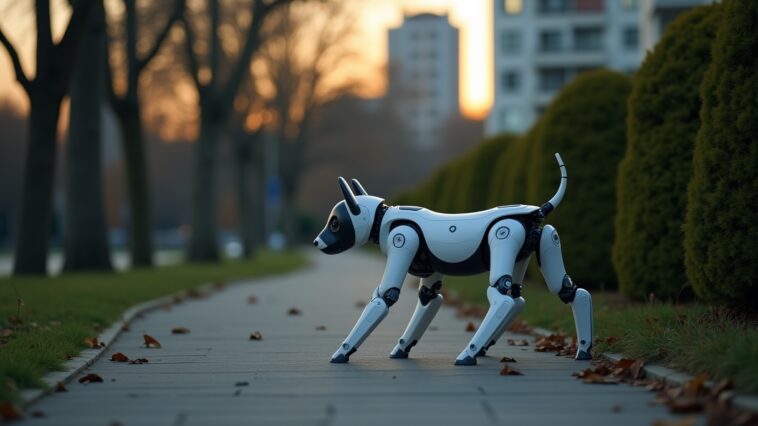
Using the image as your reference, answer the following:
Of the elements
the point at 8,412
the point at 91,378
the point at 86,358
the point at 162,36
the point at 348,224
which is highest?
the point at 162,36

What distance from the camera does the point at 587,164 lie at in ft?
59.4

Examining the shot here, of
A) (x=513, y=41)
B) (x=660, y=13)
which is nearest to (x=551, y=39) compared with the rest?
(x=513, y=41)

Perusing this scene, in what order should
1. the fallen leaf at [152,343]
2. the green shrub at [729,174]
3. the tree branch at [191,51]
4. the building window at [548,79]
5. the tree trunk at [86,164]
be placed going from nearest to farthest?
the green shrub at [729,174] → the fallen leaf at [152,343] → the tree trunk at [86,164] → the tree branch at [191,51] → the building window at [548,79]

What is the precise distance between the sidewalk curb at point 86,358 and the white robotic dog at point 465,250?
80.9 inches

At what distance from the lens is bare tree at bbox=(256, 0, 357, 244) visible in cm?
5312

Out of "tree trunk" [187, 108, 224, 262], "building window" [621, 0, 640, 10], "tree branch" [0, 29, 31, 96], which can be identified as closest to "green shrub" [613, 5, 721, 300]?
"tree branch" [0, 29, 31, 96]

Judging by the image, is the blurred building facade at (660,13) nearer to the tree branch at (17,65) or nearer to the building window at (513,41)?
the tree branch at (17,65)

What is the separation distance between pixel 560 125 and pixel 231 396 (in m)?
11.9

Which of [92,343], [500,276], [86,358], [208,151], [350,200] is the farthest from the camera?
[208,151]

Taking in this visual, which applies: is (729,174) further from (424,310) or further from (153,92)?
(153,92)

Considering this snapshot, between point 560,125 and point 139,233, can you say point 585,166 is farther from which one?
point 139,233

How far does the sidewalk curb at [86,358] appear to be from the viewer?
25.0ft

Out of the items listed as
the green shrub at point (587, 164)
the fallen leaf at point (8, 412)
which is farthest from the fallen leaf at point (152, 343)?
the green shrub at point (587, 164)

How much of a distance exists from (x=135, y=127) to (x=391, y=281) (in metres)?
22.0
